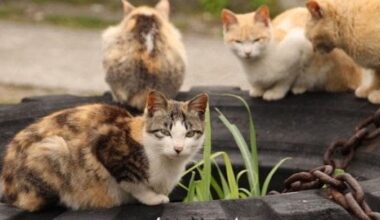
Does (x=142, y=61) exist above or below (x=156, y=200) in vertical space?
above

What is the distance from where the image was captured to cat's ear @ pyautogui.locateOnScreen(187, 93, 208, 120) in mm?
3562

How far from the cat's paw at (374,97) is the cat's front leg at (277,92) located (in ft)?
1.58

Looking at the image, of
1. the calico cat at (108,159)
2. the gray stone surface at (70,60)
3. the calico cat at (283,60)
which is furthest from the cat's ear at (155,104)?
the gray stone surface at (70,60)

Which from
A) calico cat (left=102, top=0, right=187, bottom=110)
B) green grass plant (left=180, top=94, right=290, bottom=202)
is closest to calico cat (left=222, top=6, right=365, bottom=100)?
calico cat (left=102, top=0, right=187, bottom=110)

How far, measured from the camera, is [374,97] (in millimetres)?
4688

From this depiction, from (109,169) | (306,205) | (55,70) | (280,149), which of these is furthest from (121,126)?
(55,70)

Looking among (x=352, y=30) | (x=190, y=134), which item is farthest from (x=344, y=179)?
(x=352, y=30)

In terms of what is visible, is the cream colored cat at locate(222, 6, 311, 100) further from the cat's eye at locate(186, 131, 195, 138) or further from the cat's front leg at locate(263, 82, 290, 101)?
the cat's eye at locate(186, 131, 195, 138)

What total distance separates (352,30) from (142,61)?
3.57 ft

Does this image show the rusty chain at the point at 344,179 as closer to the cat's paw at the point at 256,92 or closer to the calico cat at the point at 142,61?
the cat's paw at the point at 256,92

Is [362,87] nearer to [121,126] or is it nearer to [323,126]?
[323,126]

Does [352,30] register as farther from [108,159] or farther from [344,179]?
[108,159]

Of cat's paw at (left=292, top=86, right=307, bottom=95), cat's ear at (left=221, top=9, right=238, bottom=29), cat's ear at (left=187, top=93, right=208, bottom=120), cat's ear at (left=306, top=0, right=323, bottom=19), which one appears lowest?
cat's paw at (left=292, top=86, right=307, bottom=95)

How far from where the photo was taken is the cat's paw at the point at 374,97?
466cm
